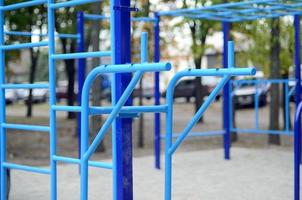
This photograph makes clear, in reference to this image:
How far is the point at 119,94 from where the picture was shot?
374cm

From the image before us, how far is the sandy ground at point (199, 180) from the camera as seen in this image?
19.7 feet

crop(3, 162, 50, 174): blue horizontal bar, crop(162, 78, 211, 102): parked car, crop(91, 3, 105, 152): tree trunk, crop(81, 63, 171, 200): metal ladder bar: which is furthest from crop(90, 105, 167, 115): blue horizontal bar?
crop(162, 78, 211, 102): parked car

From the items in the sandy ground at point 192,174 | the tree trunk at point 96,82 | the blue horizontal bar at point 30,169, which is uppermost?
the tree trunk at point 96,82

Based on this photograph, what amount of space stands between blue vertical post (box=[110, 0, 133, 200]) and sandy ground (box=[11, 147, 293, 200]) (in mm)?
2176

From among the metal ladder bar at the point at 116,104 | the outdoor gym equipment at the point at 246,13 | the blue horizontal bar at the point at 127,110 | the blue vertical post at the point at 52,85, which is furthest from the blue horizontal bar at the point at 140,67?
the outdoor gym equipment at the point at 246,13

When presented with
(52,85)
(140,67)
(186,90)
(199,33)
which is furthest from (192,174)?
(186,90)

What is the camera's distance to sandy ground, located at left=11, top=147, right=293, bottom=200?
19.7 feet

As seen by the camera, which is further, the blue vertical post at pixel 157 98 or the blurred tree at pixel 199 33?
the blurred tree at pixel 199 33

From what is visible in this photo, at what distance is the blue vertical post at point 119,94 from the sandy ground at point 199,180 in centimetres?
Result: 218

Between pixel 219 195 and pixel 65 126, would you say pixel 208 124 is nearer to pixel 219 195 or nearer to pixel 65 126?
pixel 65 126

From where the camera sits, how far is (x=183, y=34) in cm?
1580

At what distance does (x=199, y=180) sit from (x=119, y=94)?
3.55m

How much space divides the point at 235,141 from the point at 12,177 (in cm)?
625

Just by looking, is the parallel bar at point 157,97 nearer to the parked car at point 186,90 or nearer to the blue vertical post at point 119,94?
the blue vertical post at point 119,94
